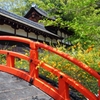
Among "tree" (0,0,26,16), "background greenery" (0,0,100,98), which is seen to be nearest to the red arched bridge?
"background greenery" (0,0,100,98)

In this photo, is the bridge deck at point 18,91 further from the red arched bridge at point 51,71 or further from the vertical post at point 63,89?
the vertical post at point 63,89

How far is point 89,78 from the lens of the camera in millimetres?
6602

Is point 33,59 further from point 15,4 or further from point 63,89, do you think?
point 15,4

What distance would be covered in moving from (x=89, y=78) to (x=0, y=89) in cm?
287

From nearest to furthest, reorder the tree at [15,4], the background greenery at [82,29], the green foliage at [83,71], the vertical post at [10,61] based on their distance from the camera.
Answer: the vertical post at [10,61] < the background greenery at [82,29] < the green foliage at [83,71] < the tree at [15,4]

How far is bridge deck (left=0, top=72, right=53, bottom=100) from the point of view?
178 inches

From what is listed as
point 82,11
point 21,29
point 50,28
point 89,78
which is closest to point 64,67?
point 89,78

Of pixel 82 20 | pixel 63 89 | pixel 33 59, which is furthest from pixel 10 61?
pixel 82 20

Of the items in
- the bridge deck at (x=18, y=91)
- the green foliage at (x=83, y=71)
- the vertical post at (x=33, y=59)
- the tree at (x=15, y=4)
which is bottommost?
the tree at (x=15, y=4)

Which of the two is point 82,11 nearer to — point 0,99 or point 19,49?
point 0,99

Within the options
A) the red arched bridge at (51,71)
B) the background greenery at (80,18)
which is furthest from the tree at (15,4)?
the red arched bridge at (51,71)

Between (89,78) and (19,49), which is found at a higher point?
(89,78)

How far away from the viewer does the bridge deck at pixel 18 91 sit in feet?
14.8

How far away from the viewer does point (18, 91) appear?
4785 millimetres
